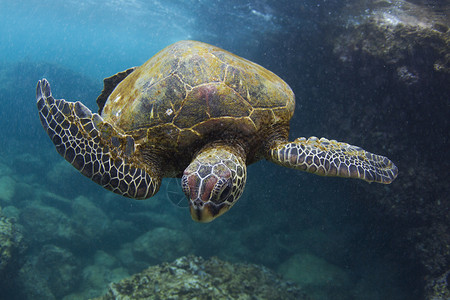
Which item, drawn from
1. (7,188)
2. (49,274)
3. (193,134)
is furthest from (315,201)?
(7,188)

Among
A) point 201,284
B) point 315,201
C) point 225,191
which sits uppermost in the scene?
point 225,191

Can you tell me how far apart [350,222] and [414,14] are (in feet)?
27.2

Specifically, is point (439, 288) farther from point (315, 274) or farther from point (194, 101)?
point (194, 101)

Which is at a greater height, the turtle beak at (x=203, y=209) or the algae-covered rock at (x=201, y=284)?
the turtle beak at (x=203, y=209)

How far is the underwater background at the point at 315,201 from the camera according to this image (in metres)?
7.72

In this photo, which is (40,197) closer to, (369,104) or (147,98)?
(147,98)

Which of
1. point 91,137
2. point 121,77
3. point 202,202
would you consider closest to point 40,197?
point 121,77

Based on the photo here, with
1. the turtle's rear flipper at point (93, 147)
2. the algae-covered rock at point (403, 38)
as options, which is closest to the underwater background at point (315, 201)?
the algae-covered rock at point (403, 38)

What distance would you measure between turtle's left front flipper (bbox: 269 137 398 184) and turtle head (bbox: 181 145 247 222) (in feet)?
2.82

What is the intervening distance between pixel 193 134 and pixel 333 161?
1.94 metres

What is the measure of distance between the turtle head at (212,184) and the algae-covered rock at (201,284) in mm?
4165

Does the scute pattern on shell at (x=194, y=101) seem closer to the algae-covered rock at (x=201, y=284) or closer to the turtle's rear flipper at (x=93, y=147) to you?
the turtle's rear flipper at (x=93, y=147)

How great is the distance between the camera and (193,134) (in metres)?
3.29

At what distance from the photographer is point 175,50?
157 inches
